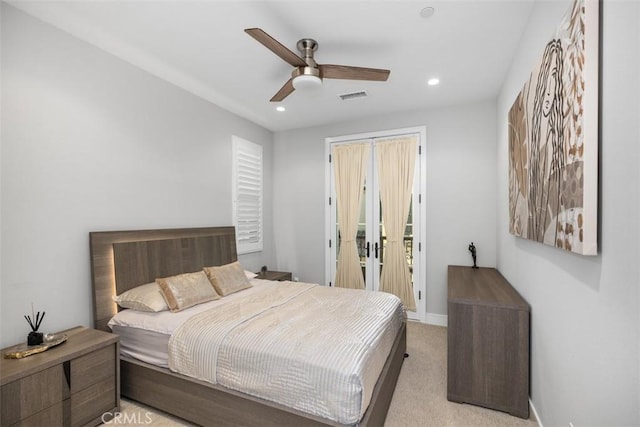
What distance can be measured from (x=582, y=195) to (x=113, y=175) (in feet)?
10.7

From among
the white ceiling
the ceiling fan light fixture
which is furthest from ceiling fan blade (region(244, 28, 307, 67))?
the white ceiling

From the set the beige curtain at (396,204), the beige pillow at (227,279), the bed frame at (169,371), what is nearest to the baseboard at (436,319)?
the beige curtain at (396,204)

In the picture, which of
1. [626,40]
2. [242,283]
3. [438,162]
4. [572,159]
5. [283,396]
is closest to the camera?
[626,40]

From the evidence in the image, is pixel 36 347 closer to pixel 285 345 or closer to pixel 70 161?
pixel 70 161

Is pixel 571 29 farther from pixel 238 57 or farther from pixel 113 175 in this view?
pixel 113 175

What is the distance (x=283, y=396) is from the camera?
65.1 inches

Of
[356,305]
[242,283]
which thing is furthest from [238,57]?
[356,305]

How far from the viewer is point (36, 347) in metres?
1.86

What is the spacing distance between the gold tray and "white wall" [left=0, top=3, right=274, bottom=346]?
0.58 feet

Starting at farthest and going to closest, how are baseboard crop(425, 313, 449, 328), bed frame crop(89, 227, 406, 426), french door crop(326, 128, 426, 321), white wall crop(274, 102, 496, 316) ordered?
french door crop(326, 128, 426, 321) < baseboard crop(425, 313, 449, 328) < white wall crop(274, 102, 496, 316) < bed frame crop(89, 227, 406, 426)

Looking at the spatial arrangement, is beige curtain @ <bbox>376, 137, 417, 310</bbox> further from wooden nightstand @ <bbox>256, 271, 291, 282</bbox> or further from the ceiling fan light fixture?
the ceiling fan light fixture

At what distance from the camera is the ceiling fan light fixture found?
7.34ft

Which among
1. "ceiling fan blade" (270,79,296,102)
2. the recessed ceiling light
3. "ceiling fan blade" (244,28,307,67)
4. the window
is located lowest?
the window

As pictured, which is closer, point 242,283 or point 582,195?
point 582,195
